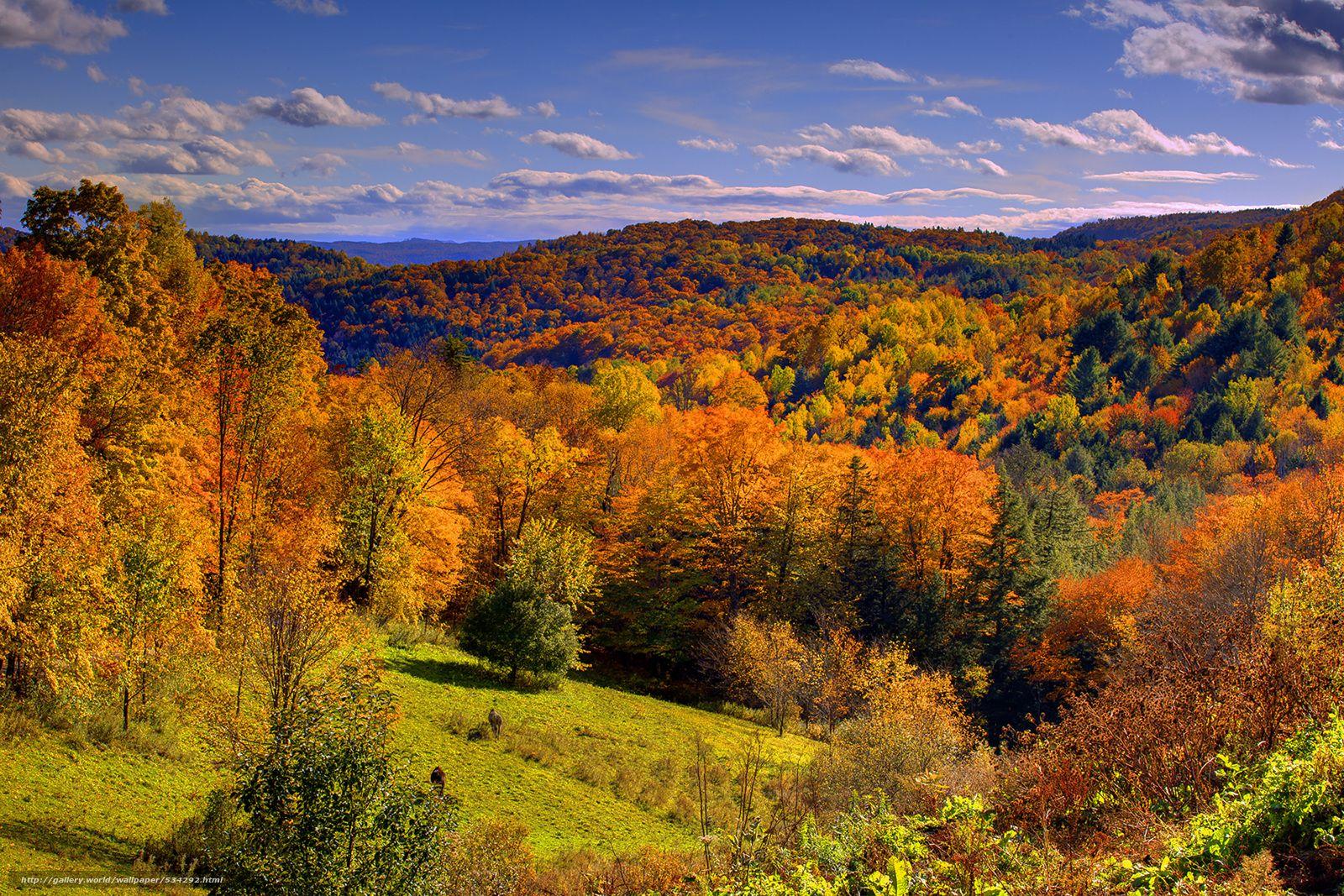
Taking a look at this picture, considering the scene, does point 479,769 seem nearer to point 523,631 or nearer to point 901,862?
point 523,631

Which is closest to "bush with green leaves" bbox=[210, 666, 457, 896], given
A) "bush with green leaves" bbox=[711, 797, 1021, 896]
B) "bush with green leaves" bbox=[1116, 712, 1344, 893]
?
"bush with green leaves" bbox=[711, 797, 1021, 896]

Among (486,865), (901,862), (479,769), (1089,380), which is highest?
(1089,380)

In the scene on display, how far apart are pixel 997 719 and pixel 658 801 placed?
2456 cm

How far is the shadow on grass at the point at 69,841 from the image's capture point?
606 inches

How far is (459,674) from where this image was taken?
3306 centimetres

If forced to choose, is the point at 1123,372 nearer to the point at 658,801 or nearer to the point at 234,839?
the point at 658,801

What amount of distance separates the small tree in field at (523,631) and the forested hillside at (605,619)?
14 centimetres

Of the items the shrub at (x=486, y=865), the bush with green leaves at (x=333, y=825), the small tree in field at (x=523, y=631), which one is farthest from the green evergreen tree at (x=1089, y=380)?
the bush with green leaves at (x=333, y=825)

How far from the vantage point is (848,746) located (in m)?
26.7

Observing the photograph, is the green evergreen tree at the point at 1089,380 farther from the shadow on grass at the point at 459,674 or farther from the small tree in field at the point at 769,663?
the shadow on grass at the point at 459,674

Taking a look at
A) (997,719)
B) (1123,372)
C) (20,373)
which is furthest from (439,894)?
(1123,372)

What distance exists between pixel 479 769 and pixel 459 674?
28.1 ft

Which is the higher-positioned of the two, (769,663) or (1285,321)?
(1285,321)

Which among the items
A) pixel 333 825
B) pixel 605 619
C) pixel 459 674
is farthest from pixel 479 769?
pixel 605 619
